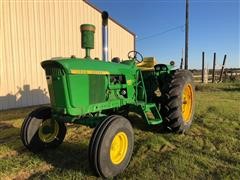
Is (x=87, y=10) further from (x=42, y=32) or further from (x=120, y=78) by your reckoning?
(x=120, y=78)

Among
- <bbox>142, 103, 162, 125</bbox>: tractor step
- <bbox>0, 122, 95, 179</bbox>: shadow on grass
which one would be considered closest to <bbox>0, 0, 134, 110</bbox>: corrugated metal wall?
<bbox>0, 122, 95, 179</bbox>: shadow on grass

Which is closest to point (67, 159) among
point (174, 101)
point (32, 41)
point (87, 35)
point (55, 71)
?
point (55, 71)

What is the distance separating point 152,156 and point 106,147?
1.12 m

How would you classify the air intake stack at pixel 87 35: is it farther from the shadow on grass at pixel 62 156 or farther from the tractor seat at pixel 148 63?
the tractor seat at pixel 148 63

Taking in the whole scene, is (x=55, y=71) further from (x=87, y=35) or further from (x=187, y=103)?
(x=187, y=103)

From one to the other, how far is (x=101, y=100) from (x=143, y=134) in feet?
5.76

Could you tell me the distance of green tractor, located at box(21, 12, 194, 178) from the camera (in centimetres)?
388

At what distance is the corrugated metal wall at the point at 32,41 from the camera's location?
10.2 meters

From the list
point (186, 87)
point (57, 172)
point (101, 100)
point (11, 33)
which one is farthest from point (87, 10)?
point (57, 172)

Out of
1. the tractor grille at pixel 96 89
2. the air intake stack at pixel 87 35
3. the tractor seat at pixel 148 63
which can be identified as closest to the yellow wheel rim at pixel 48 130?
the tractor grille at pixel 96 89

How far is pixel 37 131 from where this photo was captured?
4.80 metres

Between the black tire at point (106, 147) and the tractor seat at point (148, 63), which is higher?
the tractor seat at point (148, 63)

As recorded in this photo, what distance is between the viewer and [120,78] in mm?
5027

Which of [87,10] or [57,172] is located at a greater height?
[87,10]
